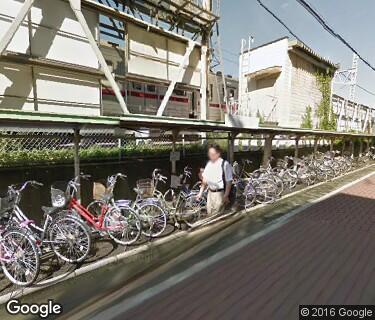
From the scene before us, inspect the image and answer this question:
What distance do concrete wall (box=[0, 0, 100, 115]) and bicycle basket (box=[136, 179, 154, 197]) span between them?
386 centimetres

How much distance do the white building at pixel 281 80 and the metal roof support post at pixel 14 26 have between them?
14547 mm

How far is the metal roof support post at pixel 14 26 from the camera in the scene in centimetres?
624

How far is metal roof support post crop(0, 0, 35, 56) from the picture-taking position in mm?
6242

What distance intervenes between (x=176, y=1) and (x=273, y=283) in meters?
9.96

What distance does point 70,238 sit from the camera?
13.9ft

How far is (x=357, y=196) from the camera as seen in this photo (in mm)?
9297

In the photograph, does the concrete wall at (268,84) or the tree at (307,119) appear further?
the tree at (307,119)

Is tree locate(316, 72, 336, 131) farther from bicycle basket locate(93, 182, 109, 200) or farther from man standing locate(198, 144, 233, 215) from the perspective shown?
bicycle basket locate(93, 182, 109, 200)

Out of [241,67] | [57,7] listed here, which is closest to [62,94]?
[57,7]

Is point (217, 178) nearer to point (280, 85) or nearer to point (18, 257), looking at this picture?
point (18, 257)

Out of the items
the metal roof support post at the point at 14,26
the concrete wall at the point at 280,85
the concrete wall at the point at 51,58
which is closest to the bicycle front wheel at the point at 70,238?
the concrete wall at the point at 51,58

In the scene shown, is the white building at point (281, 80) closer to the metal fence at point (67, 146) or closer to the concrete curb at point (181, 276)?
the metal fence at point (67, 146)

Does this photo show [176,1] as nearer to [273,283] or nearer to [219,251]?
[219,251]

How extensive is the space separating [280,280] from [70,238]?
10.4 ft
